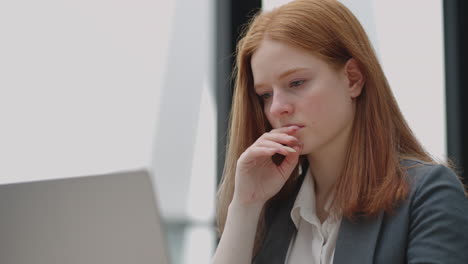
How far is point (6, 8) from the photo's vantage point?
8.52 feet

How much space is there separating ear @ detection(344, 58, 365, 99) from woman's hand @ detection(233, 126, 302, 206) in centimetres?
17

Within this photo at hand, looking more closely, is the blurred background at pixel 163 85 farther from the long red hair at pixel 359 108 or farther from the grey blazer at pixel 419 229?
the grey blazer at pixel 419 229

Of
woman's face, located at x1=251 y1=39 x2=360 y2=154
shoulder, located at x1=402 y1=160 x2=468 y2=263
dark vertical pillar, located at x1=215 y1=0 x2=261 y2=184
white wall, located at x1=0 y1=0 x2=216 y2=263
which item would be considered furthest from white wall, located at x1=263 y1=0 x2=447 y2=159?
shoulder, located at x1=402 y1=160 x2=468 y2=263

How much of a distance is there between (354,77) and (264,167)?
1.02 feet

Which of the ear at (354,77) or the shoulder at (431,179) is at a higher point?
the ear at (354,77)

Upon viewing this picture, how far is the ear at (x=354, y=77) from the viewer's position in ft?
4.19

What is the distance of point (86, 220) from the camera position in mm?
890

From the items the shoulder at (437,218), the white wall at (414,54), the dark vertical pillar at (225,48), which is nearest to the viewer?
the shoulder at (437,218)

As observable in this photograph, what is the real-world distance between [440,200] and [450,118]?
1703 millimetres

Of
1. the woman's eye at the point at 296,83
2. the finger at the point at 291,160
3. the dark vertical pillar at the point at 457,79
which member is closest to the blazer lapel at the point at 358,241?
the finger at the point at 291,160

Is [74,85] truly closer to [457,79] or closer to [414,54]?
[414,54]

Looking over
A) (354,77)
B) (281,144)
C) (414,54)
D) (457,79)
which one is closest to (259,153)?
(281,144)

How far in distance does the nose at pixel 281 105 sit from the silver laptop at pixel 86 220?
1.53ft

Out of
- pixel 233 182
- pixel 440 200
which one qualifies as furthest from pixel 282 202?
pixel 440 200
